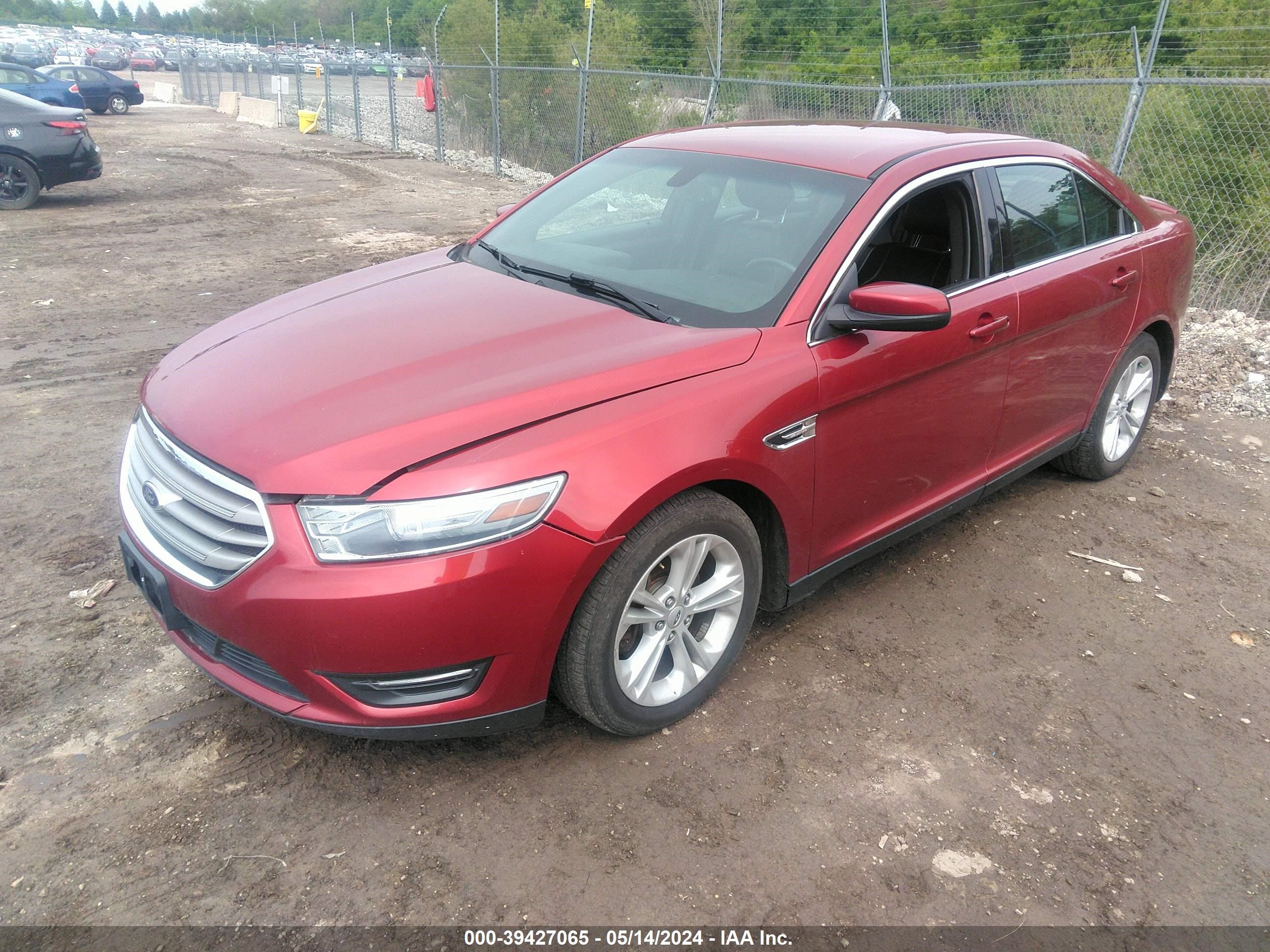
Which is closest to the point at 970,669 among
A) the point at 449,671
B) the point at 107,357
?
the point at 449,671

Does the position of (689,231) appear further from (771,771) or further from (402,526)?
(771,771)

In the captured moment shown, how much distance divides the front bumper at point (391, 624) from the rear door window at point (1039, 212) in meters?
2.35

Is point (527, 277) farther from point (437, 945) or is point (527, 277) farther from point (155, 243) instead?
point (155, 243)

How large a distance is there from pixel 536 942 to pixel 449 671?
682 millimetres

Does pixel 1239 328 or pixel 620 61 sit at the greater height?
pixel 620 61

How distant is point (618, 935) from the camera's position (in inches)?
90.0

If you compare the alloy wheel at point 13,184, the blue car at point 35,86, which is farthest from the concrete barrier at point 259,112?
the alloy wheel at point 13,184

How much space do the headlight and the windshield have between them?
3.44 feet

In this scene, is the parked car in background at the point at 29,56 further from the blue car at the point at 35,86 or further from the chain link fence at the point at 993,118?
the chain link fence at the point at 993,118

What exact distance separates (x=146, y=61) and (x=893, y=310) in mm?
67358

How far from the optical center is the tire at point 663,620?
8.48 ft

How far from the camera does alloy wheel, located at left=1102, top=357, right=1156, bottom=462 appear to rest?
15.6ft

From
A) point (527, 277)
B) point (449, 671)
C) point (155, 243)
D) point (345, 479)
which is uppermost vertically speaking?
point (527, 277)

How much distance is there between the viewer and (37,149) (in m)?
11.5
